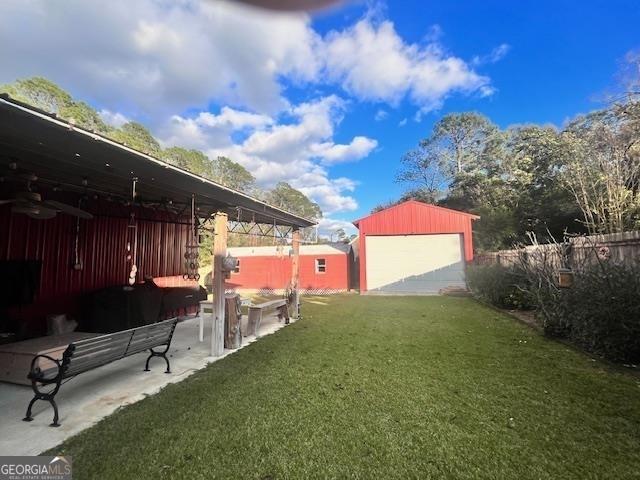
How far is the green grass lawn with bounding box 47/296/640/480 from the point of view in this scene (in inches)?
91.0

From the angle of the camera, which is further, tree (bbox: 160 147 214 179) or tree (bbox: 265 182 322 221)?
tree (bbox: 265 182 322 221)

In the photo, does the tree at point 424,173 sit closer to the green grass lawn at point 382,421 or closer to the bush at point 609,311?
the bush at point 609,311

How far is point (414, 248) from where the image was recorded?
57.2ft

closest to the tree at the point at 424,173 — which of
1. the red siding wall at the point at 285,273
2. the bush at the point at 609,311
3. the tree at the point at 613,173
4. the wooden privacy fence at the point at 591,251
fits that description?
the tree at the point at 613,173

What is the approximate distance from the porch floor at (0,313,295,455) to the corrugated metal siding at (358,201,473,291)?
42.7 ft

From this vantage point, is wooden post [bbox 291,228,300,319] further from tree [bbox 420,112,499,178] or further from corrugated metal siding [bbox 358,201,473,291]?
tree [bbox 420,112,499,178]

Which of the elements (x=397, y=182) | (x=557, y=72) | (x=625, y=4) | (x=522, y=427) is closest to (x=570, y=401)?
(x=522, y=427)

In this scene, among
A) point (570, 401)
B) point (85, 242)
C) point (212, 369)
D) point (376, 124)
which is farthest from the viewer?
point (376, 124)

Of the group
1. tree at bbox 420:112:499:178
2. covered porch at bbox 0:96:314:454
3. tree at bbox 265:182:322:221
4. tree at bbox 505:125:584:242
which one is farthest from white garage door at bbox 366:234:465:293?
tree at bbox 265:182:322:221

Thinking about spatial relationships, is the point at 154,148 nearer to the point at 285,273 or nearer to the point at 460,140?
the point at 285,273

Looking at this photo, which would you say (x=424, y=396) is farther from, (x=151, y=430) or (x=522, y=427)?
(x=151, y=430)

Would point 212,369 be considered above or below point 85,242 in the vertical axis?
below

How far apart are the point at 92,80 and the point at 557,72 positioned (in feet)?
62.9

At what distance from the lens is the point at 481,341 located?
20.0 feet
